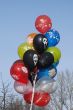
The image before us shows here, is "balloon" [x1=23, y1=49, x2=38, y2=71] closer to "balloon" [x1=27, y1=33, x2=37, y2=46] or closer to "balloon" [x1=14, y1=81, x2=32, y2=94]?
"balloon" [x1=27, y1=33, x2=37, y2=46]

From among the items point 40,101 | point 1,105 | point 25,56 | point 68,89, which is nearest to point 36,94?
point 40,101

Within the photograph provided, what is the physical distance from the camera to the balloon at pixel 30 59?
13.9m

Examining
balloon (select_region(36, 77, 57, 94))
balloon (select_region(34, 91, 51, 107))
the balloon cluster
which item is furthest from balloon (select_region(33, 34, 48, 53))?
balloon (select_region(34, 91, 51, 107))

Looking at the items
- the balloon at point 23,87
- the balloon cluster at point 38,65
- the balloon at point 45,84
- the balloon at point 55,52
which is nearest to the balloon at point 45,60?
A: the balloon cluster at point 38,65

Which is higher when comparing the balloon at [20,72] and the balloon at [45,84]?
the balloon at [20,72]

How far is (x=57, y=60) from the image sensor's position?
14.4 m

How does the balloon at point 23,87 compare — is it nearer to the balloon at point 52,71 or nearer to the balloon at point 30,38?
the balloon at point 52,71

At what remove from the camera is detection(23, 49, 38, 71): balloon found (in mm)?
13906

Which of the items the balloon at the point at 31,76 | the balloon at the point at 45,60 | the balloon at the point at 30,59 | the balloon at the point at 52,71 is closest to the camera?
the balloon at the point at 30,59

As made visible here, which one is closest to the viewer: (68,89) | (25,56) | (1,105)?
(25,56)

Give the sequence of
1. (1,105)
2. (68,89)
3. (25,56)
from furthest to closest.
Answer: (68,89) → (1,105) → (25,56)

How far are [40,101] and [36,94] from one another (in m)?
0.27

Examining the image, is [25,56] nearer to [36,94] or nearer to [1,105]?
[36,94]

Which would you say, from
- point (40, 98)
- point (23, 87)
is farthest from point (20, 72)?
point (40, 98)
